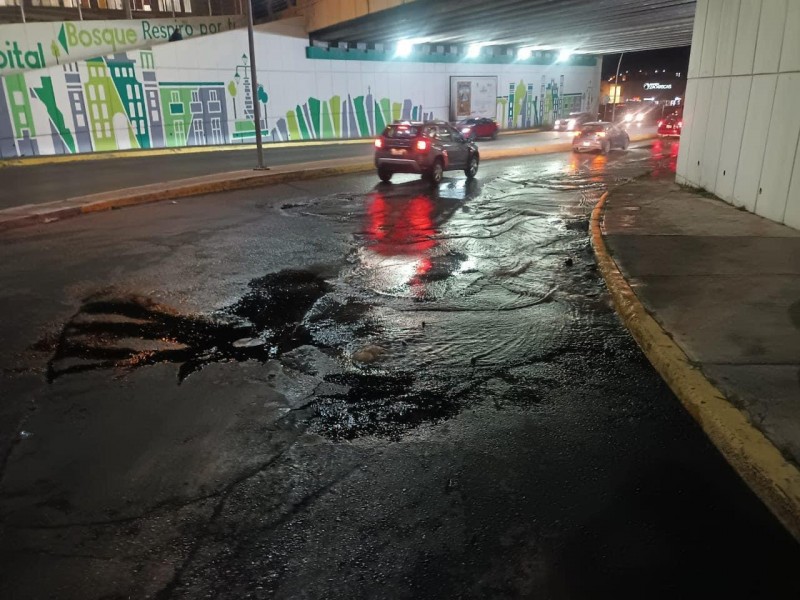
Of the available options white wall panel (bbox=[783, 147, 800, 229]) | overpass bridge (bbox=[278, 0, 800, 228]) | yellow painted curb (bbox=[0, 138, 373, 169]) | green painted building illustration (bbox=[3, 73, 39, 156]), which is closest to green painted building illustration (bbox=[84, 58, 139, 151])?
yellow painted curb (bbox=[0, 138, 373, 169])

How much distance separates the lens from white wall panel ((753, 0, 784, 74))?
1028cm

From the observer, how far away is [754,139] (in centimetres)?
1106

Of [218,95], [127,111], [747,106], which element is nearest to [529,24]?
[218,95]

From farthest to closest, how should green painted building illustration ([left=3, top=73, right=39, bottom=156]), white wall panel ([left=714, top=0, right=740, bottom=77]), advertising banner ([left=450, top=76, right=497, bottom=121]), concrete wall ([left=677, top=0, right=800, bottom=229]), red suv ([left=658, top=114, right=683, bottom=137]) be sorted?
advertising banner ([left=450, top=76, right=497, bottom=121]), red suv ([left=658, top=114, right=683, bottom=137]), green painted building illustration ([left=3, top=73, right=39, bottom=156]), white wall panel ([left=714, top=0, right=740, bottom=77]), concrete wall ([left=677, top=0, right=800, bottom=229])

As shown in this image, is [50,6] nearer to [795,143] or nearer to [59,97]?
[59,97]

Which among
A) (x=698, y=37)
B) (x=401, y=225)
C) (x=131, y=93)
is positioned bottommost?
(x=401, y=225)

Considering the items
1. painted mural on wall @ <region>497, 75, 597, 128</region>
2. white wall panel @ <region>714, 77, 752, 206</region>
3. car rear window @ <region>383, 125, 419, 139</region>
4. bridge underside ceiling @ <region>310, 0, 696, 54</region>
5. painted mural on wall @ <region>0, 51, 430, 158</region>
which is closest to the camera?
white wall panel @ <region>714, 77, 752, 206</region>

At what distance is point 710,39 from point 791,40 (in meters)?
4.14

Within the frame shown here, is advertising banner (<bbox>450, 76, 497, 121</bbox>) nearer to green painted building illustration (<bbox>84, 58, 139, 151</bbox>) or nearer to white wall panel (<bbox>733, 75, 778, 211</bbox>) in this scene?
green painted building illustration (<bbox>84, 58, 139, 151</bbox>)

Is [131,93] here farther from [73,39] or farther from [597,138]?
[597,138]

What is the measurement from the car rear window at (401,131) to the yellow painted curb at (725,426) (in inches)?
470

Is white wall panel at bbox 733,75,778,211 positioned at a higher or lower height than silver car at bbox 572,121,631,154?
higher

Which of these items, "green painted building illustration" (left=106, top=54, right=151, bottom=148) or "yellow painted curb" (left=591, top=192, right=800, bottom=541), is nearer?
"yellow painted curb" (left=591, top=192, right=800, bottom=541)

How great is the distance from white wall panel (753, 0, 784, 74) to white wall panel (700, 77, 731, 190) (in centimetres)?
141
